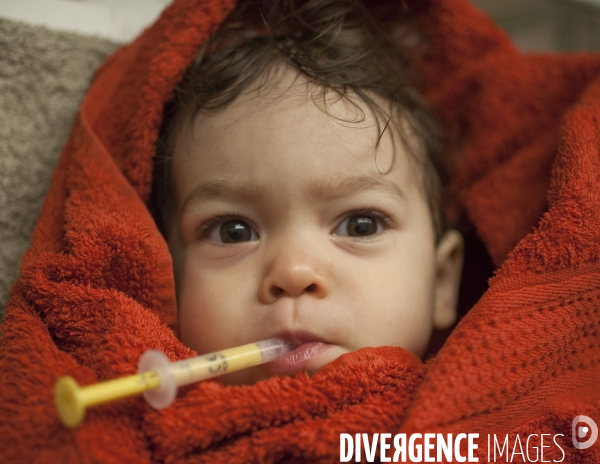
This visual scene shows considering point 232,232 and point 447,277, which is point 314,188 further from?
point 447,277

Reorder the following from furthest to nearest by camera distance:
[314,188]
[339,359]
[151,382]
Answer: [314,188]
[339,359]
[151,382]

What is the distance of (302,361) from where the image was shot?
78cm

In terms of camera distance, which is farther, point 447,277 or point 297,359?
point 447,277

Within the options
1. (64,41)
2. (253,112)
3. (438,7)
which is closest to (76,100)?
(64,41)

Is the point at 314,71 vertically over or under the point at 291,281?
over

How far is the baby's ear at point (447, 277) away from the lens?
39.7 inches

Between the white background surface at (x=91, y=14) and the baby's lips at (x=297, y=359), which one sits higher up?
the white background surface at (x=91, y=14)

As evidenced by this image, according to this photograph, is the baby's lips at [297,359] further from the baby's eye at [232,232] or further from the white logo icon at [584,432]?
the white logo icon at [584,432]

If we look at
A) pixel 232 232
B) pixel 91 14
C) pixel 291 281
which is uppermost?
pixel 91 14

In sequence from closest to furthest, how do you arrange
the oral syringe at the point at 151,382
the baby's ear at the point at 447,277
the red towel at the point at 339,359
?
1. the oral syringe at the point at 151,382
2. the red towel at the point at 339,359
3. the baby's ear at the point at 447,277

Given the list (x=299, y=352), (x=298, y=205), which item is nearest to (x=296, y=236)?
(x=298, y=205)

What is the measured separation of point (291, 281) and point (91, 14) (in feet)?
2.43

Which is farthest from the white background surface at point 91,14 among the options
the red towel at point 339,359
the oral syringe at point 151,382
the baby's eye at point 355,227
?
the oral syringe at point 151,382

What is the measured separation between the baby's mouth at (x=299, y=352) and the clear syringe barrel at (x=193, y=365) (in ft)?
0.07
